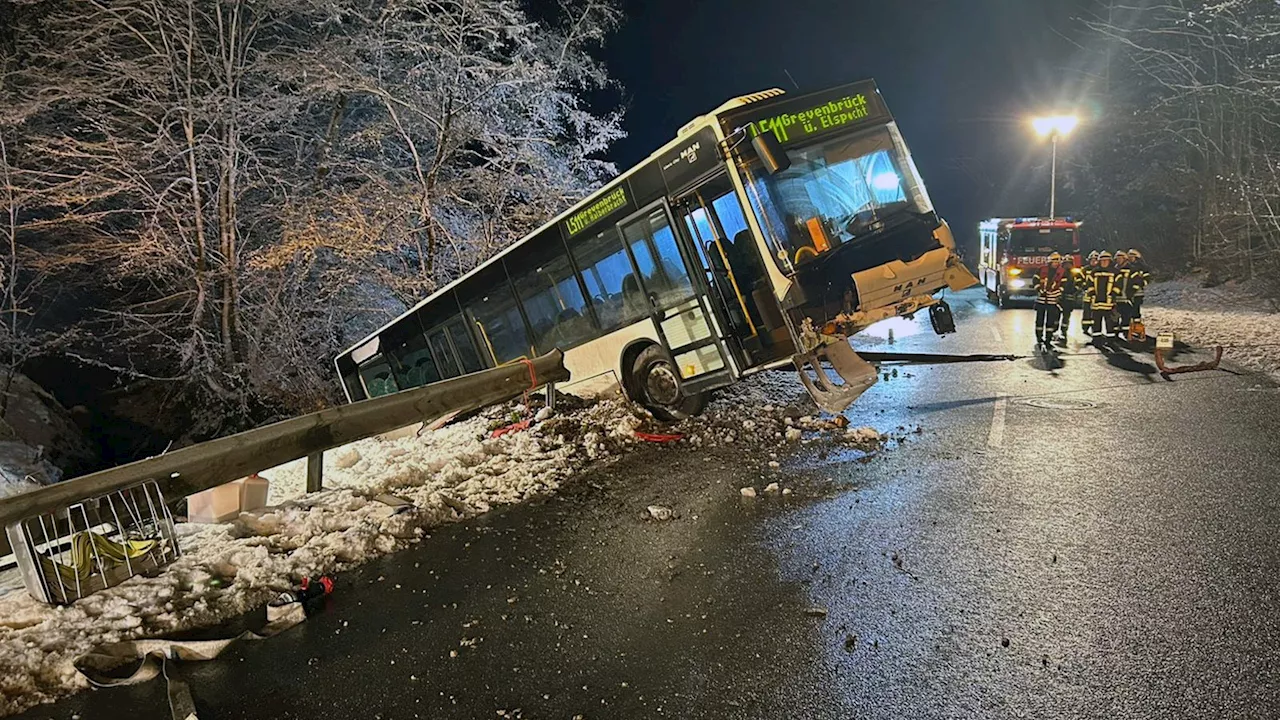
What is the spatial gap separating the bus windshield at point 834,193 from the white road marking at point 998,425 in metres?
2.47

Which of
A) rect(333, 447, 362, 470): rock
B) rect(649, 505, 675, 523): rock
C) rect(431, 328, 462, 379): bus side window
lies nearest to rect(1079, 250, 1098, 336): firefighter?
rect(649, 505, 675, 523): rock

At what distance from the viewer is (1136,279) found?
1180 cm

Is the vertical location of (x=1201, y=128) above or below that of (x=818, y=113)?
below

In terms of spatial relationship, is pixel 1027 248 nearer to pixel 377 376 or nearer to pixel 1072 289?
pixel 1072 289

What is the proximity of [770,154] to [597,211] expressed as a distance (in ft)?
9.11

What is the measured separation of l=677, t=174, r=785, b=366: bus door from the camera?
7.45m

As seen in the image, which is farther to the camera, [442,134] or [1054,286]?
[442,134]

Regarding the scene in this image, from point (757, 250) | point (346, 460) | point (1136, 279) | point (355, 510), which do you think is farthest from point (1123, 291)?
point (355, 510)

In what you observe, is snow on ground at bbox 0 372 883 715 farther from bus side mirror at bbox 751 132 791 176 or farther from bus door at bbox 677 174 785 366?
bus side mirror at bbox 751 132 791 176

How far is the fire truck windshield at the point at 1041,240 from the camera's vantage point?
20297mm

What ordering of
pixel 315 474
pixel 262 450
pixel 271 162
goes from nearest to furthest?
1. pixel 262 450
2. pixel 315 474
3. pixel 271 162

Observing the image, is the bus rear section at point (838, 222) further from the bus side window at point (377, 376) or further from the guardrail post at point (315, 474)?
the bus side window at point (377, 376)

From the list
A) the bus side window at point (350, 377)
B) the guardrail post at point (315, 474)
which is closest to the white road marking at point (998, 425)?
the guardrail post at point (315, 474)

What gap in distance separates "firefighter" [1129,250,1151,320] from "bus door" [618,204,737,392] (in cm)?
849
